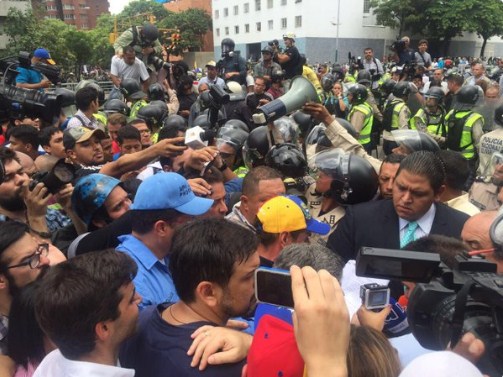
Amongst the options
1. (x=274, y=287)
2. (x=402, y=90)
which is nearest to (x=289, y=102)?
(x=274, y=287)

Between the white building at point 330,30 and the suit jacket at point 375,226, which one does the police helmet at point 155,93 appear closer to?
the suit jacket at point 375,226

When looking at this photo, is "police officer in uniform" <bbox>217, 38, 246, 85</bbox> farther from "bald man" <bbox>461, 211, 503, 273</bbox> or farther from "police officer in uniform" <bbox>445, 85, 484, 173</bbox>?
"bald man" <bbox>461, 211, 503, 273</bbox>

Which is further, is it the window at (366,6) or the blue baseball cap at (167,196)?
the window at (366,6)

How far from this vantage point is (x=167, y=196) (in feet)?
7.88

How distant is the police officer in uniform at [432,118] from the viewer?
6.81 meters

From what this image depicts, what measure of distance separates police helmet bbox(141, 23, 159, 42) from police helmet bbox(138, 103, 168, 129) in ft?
9.13

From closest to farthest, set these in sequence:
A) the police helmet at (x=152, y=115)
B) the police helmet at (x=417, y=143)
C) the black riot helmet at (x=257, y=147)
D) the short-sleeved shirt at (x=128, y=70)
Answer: the police helmet at (x=417, y=143)
the black riot helmet at (x=257, y=147)
the police helmet at (x=152, y=115)
the short-sleeved shirt at (x=128, y=70)

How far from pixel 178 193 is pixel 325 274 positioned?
1.48m

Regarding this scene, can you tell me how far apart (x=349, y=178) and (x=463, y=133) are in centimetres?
344

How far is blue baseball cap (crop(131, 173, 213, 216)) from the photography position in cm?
239

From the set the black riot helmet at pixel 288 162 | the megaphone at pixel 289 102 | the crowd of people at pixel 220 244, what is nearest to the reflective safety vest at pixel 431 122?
the crowd of people at pixel 220 244

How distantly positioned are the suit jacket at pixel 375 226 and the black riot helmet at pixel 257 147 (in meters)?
1.57

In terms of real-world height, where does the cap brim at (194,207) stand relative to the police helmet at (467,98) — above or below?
below

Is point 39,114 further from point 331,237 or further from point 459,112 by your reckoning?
point 459,112
